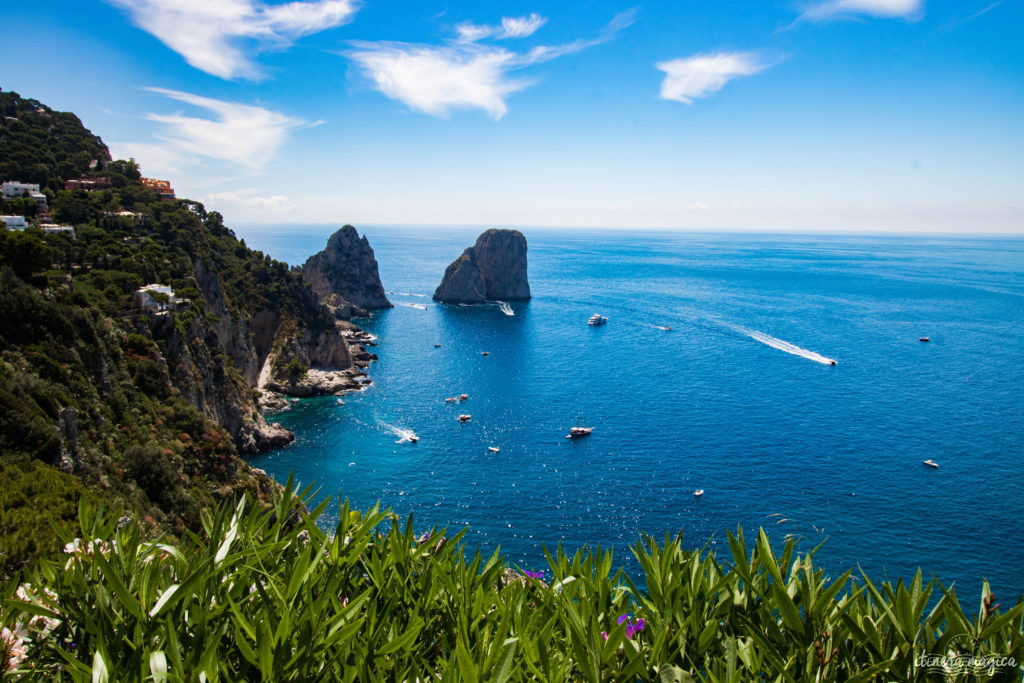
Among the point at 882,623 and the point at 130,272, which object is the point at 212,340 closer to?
the point at 130,272

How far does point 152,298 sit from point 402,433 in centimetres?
2437

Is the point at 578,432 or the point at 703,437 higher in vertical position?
the point at 578,432

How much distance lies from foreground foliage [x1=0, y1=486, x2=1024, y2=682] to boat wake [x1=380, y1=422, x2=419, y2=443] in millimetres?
45845

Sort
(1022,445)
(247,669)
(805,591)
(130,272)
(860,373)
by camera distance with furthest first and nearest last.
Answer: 1. (860,373)
2. (1022,445)
3. (130,272)
4. (805,591)
5. (247,669)

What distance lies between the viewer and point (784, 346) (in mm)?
85000

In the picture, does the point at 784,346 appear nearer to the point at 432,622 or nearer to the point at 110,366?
the point at 110,366

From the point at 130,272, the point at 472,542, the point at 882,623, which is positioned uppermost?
the point at 130,272

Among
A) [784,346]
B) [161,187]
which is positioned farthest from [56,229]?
[784,346]

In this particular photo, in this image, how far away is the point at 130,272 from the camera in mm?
42719

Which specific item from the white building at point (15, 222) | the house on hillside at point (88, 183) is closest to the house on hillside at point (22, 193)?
the white building at point (15, 222)

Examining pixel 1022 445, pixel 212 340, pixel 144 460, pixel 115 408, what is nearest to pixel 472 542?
pixel 144 460

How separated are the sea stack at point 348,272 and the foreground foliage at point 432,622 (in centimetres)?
11223

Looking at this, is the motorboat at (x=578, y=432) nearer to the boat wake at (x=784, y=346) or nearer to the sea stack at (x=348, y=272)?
the boat wake at (x=784, y=346)

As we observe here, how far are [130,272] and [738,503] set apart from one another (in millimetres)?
50919
